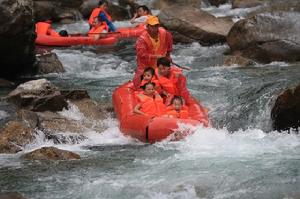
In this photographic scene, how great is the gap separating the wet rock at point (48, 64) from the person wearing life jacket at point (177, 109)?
494 cm

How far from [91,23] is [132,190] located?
9.80m

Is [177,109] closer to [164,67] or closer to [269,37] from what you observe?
[164,67]

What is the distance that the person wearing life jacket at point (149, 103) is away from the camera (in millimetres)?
Result: 8258

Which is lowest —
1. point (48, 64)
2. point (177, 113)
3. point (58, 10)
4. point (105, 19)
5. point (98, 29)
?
point (58, 10)

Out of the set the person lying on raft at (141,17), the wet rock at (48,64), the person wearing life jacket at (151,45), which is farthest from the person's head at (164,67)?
the person lying on raft at (141,17)

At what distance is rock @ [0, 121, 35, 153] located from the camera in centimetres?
750

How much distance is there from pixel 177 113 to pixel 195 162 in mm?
1492

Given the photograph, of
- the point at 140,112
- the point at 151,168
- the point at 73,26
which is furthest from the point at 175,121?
the point at 73,26

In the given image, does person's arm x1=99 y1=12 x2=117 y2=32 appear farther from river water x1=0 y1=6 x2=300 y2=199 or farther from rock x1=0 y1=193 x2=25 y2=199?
rock x1=0 y1=193 x2=25 y2=199

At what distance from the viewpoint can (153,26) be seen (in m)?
9.34

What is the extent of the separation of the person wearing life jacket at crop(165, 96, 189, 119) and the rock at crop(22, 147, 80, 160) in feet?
4.94

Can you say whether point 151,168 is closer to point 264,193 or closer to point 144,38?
point 264,193

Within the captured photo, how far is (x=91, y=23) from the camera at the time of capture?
1534 cm

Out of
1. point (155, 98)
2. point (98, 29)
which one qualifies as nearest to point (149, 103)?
point (155, 98)
